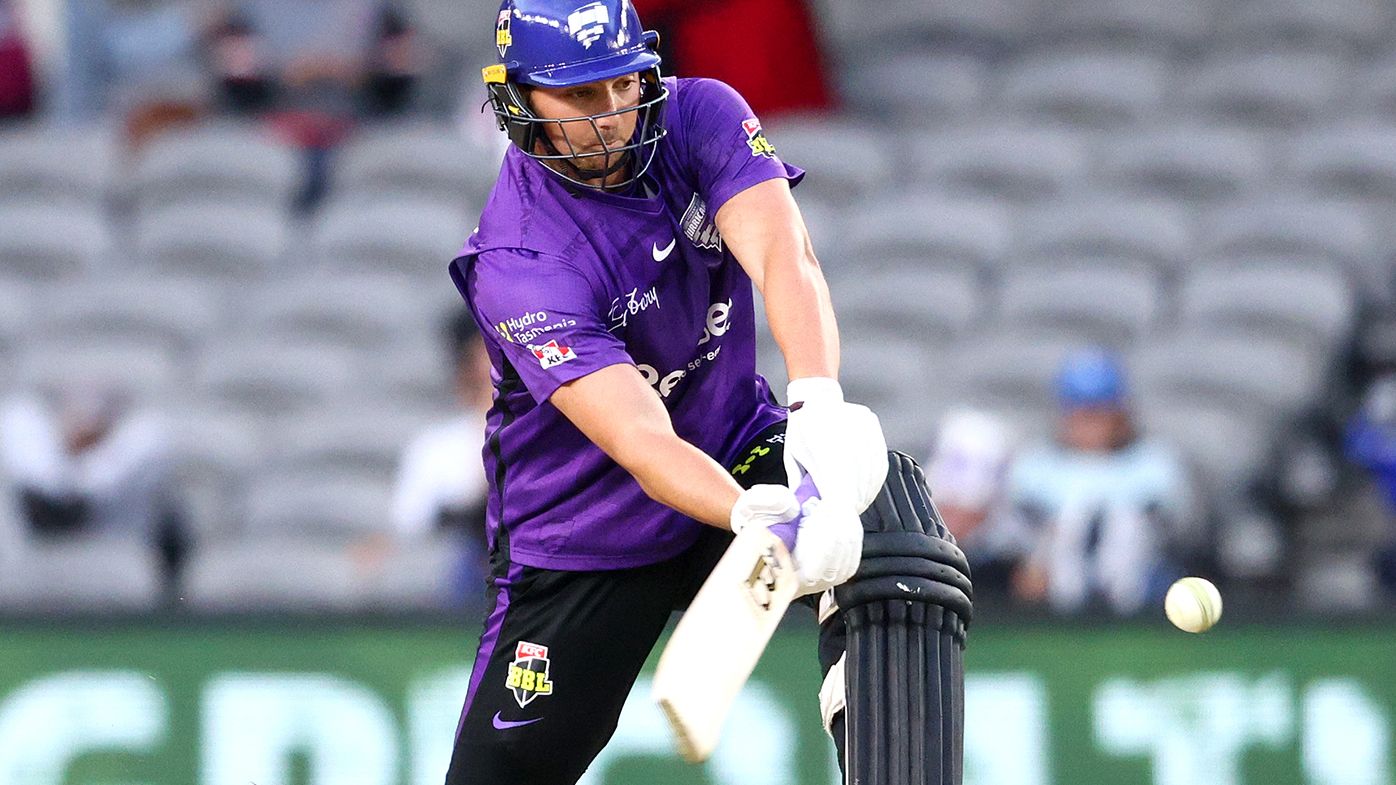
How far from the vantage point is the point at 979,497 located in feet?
21.6

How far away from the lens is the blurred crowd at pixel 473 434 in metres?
6.54

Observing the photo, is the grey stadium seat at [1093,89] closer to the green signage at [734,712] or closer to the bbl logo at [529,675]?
the green signage at [734,712]

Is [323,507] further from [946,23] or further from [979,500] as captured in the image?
[946,23]

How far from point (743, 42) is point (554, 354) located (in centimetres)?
504

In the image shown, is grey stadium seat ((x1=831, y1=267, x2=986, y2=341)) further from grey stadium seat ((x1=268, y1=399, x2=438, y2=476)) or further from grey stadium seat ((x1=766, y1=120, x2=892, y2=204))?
grey stadium seat ((x1=268, y1=399, x2=438, y2=476))

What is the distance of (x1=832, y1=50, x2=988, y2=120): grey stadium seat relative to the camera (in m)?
8.88

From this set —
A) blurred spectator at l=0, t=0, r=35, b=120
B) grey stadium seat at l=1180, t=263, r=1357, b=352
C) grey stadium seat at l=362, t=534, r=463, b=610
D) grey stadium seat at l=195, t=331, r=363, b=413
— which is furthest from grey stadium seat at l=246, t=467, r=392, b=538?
blurred spectator at l=0, t=0, r=35, b=120

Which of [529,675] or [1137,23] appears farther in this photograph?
[1137,23]

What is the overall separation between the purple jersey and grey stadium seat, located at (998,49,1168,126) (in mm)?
4770

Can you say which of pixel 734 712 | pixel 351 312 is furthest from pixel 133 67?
pixel 734 712

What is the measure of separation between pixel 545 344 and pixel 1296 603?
325cm

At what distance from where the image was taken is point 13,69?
31.5 feet

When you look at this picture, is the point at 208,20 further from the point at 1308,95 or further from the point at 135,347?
the point at 1308,95

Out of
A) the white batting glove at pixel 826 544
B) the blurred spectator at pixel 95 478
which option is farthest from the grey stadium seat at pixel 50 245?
the white batting glove at pixel 826 544
